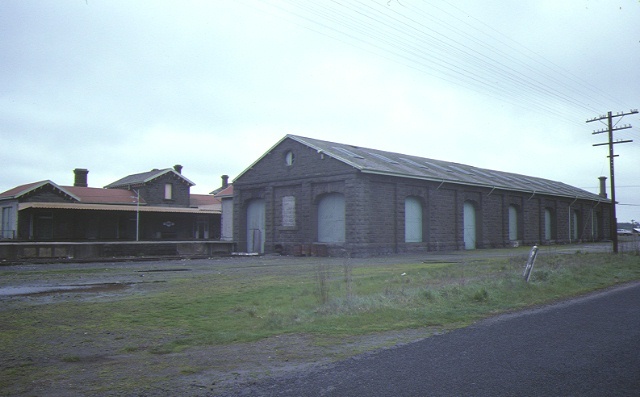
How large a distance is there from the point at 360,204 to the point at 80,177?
3273cm

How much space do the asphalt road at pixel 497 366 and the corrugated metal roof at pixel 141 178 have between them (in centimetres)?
4069

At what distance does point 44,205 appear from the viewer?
3272 cm

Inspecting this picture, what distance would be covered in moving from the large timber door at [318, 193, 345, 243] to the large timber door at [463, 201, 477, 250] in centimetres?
1003

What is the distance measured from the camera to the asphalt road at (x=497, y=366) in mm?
4188

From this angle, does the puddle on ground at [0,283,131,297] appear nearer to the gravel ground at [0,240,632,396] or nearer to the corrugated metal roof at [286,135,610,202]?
the gravel ground at [0,240,632,396]

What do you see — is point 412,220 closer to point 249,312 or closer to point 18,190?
point 249,312

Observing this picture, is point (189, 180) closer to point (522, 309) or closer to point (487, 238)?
point (487, 238)

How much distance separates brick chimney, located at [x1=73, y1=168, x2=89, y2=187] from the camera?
152 ft

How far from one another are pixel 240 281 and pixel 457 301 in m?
6.34

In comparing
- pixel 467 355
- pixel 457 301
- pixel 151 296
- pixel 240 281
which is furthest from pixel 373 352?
pixel 240 281

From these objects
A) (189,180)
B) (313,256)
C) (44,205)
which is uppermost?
(189,180)

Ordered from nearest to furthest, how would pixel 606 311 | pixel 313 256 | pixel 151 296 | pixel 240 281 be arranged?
1. pixel 606 311
2. pixel 151 296
3. pixel 240 281
4. pixel 313 256

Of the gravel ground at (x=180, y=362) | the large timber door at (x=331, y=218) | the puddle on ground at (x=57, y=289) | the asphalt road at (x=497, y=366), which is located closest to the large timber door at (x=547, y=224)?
the large timber door at (x=331, y=218)

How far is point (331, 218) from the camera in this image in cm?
2716
